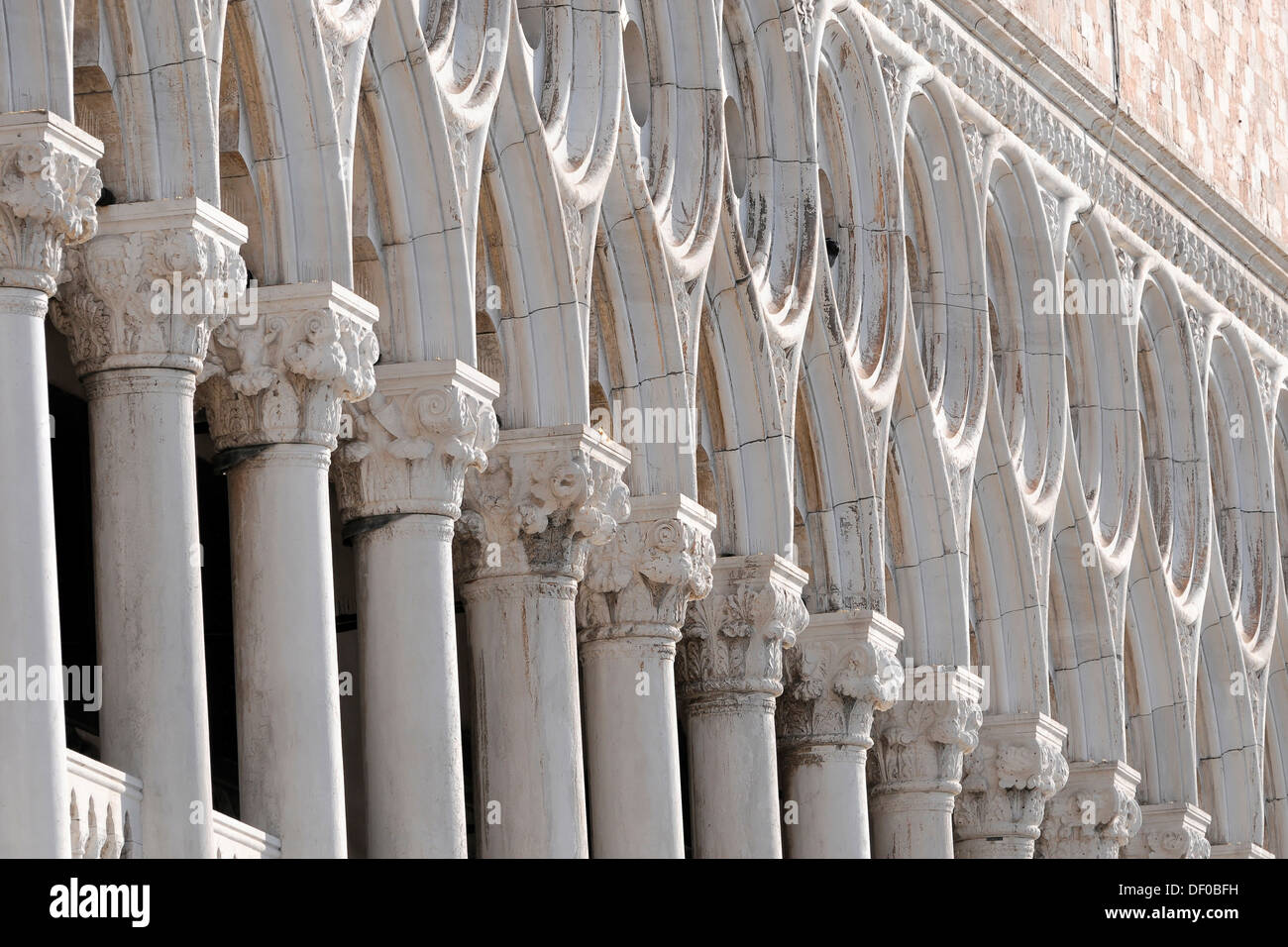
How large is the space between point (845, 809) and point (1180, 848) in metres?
4.88

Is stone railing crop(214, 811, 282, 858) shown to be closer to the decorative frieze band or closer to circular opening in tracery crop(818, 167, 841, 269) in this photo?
circular opening in tracery crop(818, 167, 841, 269)

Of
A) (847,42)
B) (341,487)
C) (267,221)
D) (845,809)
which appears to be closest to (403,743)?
(341,487)

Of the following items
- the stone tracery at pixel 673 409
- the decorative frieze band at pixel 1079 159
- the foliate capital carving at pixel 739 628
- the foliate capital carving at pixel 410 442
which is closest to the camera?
the stone tracery at pixel 673 409

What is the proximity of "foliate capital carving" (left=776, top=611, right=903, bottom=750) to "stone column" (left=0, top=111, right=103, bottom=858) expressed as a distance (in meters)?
6.82

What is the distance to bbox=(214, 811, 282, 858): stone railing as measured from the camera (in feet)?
37.3

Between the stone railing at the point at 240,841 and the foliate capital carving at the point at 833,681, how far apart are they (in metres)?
5.50

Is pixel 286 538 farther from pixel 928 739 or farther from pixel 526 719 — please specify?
pixel 928 739

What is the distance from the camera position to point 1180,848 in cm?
2098

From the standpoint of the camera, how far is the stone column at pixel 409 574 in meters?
12.7

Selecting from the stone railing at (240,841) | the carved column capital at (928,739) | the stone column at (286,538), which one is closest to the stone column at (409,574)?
the stone column at (286,538)

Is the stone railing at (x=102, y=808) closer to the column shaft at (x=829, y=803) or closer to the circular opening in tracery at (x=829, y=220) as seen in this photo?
the column shaft at (x=829, y=803)

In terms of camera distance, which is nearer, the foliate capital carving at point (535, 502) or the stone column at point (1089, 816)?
the foliate capital carving at point (535, 502)

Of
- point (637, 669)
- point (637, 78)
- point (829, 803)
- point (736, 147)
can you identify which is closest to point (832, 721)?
point (829, 803)

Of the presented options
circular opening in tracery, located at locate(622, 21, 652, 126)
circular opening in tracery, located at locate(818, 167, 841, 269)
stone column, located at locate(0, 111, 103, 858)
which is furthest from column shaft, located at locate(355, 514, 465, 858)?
circular opening in tracery, located at locate(818, 167, 841, 269)
